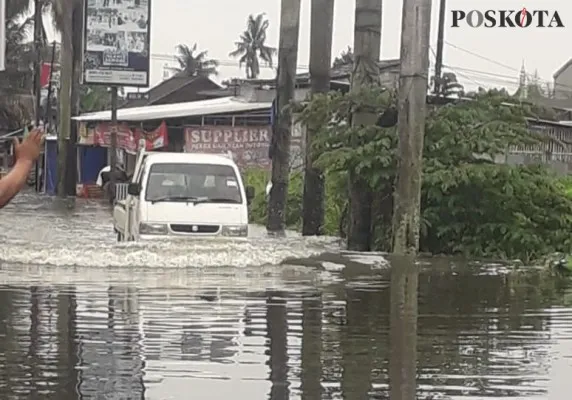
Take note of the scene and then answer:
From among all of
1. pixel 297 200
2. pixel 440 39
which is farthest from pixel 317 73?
pixel 440 39

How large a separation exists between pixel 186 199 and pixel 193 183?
20.3 inches

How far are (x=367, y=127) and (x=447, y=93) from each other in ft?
13.7

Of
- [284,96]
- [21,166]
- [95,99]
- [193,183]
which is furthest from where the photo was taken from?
[95,99]

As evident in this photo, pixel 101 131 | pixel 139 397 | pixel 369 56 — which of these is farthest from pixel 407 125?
pixel 101 131

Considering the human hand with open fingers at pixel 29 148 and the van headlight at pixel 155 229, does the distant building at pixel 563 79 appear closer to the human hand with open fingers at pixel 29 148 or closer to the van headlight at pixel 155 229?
the van headlight at pixel 155 229

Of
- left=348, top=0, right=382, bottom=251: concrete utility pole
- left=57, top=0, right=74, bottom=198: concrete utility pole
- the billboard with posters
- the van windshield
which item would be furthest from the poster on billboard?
left=348, top=0, right=382, bottom=251: concrete utility pole

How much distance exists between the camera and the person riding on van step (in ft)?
17.6

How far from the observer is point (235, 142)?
34.6 metres

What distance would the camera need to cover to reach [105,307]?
9.44 metres

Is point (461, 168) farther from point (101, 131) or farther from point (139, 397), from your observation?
point (101, 131)

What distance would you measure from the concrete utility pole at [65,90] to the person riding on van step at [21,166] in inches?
1305

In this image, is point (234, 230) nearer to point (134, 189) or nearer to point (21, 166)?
point (134, 189)

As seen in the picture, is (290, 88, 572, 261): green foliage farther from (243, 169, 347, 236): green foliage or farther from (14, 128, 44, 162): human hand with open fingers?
(14, 128, 44, 162): human hand with open fingers

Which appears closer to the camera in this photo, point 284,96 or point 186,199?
point 186,199
